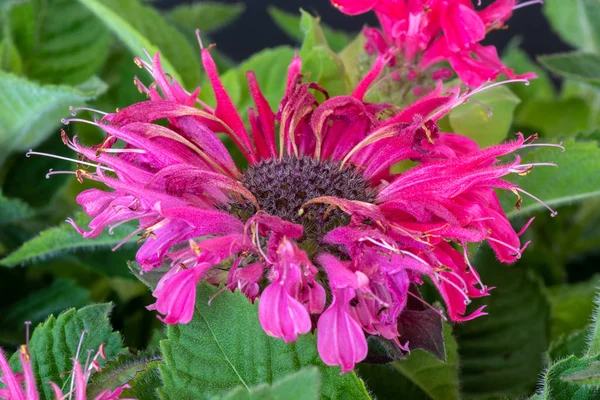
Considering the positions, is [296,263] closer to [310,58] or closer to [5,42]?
[310,58]

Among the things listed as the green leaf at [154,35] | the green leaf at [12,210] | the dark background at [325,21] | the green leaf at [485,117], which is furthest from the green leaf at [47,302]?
the dark background at [325,21]

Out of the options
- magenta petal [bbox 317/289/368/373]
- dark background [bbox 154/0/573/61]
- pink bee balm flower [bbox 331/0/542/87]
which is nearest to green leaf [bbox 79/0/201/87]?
pink bee balm flower [bbox 331/0/542/87]

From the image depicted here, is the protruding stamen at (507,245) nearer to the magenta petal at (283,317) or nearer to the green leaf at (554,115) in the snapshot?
the magenta petal at (283,317)

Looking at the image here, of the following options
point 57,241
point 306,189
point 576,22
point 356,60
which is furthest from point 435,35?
point 576,22

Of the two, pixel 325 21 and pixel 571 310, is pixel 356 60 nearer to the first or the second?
pixel 571 310

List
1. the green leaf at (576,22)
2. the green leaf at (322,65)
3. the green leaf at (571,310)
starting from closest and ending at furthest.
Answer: the green leaf at (322,65) → the green leaf at (571,310) → the green leaf at (576,22)

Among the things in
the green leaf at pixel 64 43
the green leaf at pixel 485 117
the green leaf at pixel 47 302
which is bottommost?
the green leaf at pixel 485 117

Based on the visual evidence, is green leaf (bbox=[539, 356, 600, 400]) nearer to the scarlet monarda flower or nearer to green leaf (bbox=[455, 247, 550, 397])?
the scarlet monarda flower

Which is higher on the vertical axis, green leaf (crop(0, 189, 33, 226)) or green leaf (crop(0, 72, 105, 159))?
green leaf (crop(0, 72, 105, 159))
